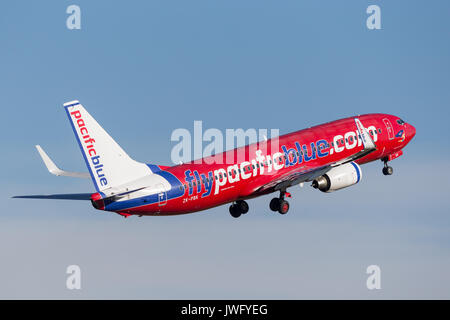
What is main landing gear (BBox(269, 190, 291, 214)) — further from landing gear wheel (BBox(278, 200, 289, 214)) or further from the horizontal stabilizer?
the horizontal stabilizer

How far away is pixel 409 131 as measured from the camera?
102m

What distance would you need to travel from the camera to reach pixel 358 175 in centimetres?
8769

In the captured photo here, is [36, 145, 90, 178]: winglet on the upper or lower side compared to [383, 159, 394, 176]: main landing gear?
lower

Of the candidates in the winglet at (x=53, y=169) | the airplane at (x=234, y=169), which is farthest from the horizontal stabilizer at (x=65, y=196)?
the winglet at (x=53, y=169)

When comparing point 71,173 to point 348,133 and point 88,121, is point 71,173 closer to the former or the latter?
point 88,121

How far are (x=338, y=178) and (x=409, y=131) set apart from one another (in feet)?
60.2

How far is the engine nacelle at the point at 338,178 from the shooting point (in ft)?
284

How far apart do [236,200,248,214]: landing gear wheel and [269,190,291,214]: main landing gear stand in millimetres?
3863

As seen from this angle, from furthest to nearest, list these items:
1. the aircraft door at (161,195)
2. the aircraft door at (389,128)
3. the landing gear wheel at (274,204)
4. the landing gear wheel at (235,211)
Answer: the aircraft door at (389,128), the landing gear wheel at (235,211), the landing gear wheel at (274,204), the aircraft door at (161,195)

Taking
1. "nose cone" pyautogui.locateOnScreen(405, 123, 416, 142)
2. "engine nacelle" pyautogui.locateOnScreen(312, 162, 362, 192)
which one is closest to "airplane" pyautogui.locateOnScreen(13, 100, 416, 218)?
"engine nacelle" pyautogui.locateOnScreen(312, 162, 362, 192)

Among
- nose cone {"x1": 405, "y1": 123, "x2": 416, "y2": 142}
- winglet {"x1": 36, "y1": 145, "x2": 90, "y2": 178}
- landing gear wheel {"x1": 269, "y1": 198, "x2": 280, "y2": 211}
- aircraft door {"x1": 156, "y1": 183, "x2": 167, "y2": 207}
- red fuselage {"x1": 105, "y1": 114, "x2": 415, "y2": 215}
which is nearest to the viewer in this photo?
aircraft door {"x1": 156, "y1": 183, "x2": 167, "y2": 207}

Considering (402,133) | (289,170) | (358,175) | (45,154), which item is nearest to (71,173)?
(45,154)

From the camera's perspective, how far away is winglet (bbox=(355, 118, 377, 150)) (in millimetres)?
85562

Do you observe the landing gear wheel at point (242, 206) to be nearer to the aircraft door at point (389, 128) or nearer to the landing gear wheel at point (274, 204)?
the landing gear wheel at point (274, 204)
